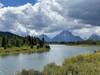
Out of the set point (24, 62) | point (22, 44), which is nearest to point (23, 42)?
point (22, 44)

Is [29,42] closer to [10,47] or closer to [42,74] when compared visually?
[10,47]

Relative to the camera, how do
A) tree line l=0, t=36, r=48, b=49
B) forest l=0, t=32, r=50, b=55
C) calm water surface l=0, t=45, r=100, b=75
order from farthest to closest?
tree line l=0, t=36, r=48, b=49, forest l=0, t=32, r=50, b=55, calm water surface l=0, t=45, r=100, b=75

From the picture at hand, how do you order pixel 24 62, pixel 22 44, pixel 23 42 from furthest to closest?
pixel 23 42 → pixel 22 44 → pixel 24 62

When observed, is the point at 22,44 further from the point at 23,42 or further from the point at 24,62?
the point at 24,62

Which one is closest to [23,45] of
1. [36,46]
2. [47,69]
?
[36,46]

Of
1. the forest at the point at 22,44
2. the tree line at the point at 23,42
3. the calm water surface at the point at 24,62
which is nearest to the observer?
the calm water surface at the point at 24,62

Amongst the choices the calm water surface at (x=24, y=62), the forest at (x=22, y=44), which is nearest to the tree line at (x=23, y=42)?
the forest at (x=22, y=44)

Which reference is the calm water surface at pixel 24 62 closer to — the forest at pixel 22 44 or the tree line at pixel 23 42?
the forest at pixel 22 44

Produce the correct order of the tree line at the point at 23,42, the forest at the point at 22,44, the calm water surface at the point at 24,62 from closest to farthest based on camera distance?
the calm water surface at the point at 24,62
the forest at the point at 22,44
the tree line at the point at 23,42

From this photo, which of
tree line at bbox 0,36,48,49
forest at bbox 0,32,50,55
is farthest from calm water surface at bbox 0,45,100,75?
tree line at bbox 0,36,48,49

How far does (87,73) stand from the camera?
2694 centimetres

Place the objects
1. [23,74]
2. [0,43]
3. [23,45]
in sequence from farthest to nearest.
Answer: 1. [23,45]
2. [0,43]
3. [23,74]

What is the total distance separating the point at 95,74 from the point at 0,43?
408 ft

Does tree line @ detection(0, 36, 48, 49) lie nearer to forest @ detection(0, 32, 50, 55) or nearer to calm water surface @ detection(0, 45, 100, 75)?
forest @ detection(0, 32, 50, 55)
